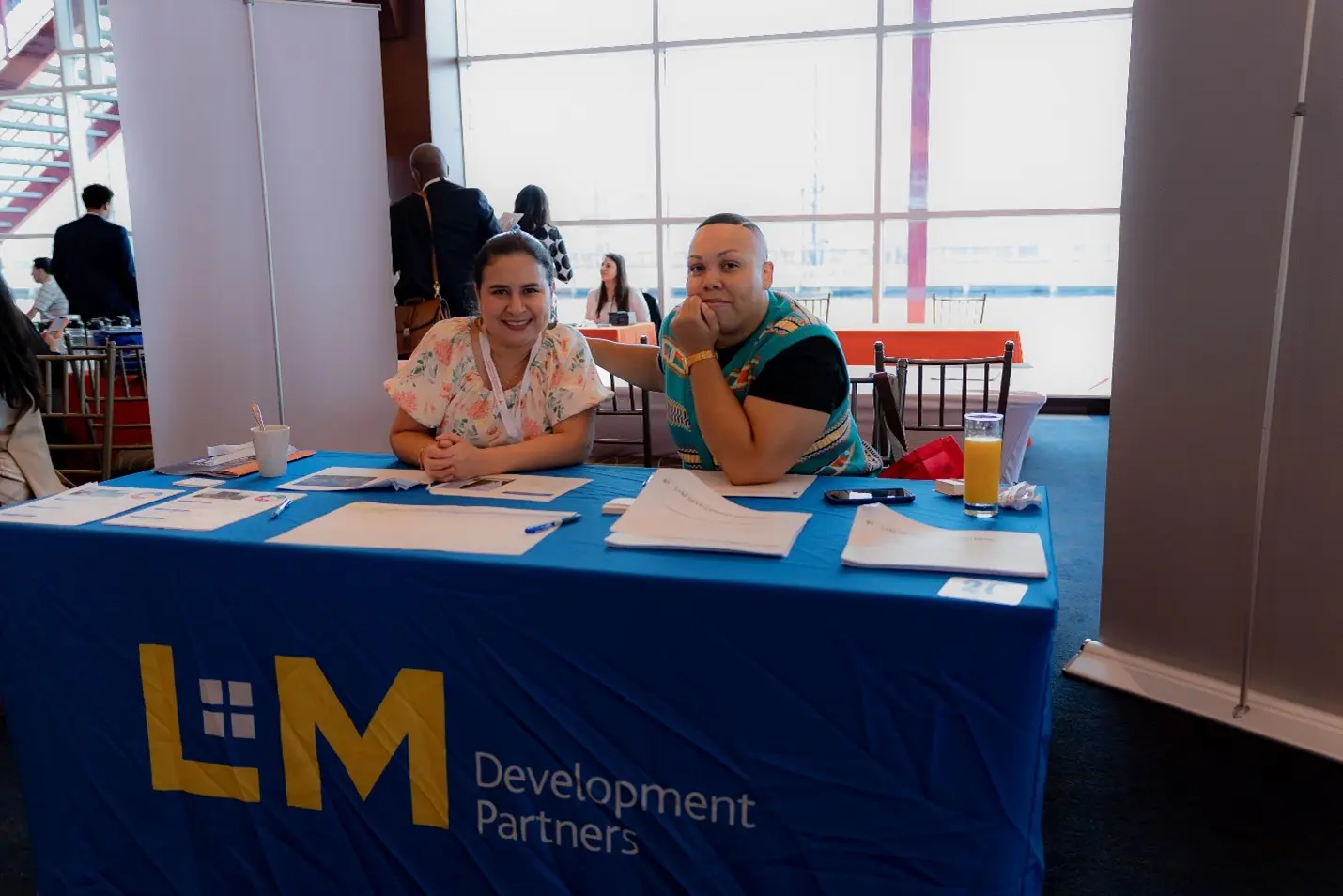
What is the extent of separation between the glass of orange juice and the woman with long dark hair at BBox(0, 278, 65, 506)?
236cm

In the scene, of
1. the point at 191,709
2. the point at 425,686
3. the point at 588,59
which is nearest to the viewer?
the point at 425,686

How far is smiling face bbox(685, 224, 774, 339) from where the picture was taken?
1.78 meters

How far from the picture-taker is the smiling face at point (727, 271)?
1777 mm

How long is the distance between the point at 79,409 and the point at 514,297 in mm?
2654

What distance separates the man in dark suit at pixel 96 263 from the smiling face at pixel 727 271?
4.72 m

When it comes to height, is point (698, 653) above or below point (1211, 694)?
above

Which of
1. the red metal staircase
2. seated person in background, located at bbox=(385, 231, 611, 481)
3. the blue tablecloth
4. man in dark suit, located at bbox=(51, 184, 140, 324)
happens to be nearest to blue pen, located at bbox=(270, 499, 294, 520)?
the blue tablecloth

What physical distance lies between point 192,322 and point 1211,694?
3131 millimetres

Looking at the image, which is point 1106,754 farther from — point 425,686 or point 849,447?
point 425,686

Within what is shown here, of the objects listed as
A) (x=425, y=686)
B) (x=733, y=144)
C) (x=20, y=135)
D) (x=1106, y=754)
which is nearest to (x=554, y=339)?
(x=425, y=686)

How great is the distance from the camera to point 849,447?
190cm

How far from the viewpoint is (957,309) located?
734 centimetres

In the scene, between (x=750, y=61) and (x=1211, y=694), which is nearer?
(x=1211, y=694)

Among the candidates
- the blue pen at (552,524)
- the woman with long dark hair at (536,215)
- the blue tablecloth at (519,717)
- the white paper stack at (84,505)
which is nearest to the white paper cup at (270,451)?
the white paper stack at (84,505)
